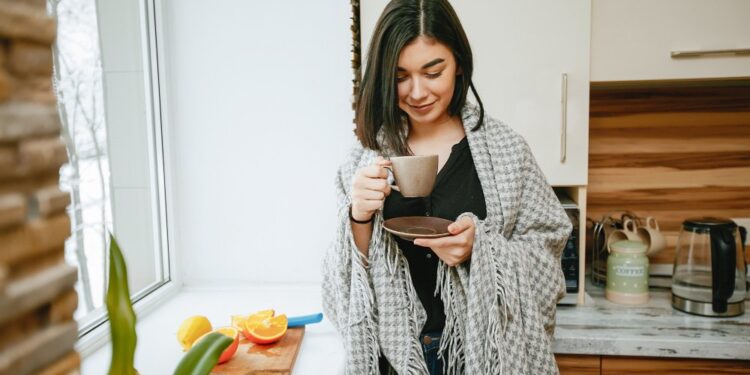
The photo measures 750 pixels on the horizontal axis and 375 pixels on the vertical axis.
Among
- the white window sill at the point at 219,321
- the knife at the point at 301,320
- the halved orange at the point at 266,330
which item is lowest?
the white window sill at the point at 219,321

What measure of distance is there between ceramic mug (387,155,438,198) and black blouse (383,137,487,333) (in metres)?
0.20

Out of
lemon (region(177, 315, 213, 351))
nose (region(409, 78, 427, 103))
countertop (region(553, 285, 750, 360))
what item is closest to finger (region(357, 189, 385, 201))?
nose (region(409, 78, 427, 103))

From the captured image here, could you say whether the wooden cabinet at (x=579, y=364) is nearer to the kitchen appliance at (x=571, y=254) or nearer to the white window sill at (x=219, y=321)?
the kitchen appliance at (x=571, y=254)

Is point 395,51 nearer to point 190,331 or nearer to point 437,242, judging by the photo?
point 437,242

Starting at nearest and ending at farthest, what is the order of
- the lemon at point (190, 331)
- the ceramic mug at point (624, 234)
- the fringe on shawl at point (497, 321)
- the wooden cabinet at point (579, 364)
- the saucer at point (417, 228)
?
the saucer at point (417, 228), the fringe on shawl at point (497, 321), the lemon at point (190, 331), the wooden cabinet at point (579, 364), the ceramic mug at point (624, 234)

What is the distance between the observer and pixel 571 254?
59.9 inches

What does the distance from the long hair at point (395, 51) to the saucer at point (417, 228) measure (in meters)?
0.23

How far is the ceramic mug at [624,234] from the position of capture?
164 centimetres

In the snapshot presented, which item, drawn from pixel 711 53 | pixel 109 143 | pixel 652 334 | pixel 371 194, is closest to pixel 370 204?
pixel 371 194

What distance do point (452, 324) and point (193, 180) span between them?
102 centimetres

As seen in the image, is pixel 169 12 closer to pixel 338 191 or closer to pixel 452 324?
pixel 338 191

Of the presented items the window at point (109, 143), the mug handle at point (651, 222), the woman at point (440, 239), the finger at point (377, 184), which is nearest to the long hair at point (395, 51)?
the woman at point (440, 239)

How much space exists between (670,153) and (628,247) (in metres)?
0.44

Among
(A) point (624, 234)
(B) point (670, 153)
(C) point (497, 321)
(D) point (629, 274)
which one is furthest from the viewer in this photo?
(B) point (670, 153)
